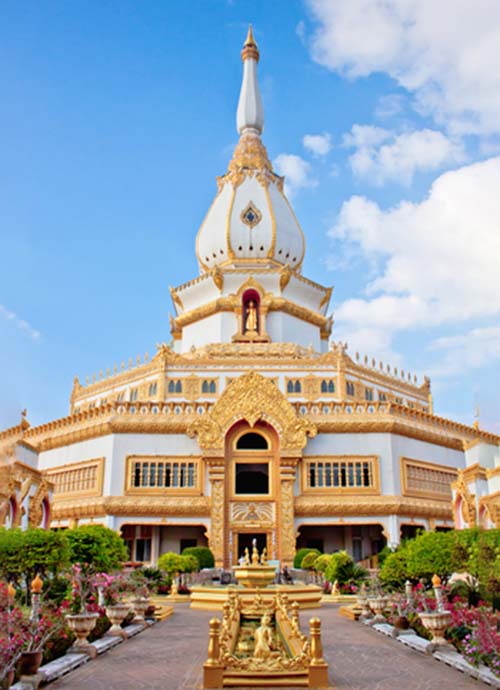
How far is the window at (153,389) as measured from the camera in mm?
40125

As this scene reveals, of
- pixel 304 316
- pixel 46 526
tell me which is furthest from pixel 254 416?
pixel 304 316

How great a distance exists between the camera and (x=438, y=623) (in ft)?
44.2

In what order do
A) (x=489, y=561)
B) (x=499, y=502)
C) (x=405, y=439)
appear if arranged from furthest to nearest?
(x=405, y=439) < (x=499, y=502) < (x=489, y=561)

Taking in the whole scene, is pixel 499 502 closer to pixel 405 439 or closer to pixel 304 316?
pixel 405 439

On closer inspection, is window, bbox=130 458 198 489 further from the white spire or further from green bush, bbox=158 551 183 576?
the white spire

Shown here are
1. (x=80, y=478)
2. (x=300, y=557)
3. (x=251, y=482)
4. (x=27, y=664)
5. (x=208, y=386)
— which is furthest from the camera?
(x=208, y=386)

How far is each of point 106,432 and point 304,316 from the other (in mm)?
16795

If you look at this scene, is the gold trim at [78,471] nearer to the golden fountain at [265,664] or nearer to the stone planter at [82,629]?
the stone planter at [82,629]

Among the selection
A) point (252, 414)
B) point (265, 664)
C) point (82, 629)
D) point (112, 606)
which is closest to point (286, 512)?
point (252, 414)

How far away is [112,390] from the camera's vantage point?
147 feet

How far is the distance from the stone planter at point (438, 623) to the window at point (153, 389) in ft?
92.1

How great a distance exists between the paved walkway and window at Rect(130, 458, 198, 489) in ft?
52.7

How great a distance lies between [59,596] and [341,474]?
1801cm

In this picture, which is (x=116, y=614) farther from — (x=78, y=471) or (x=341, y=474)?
(x=78, y=471)
